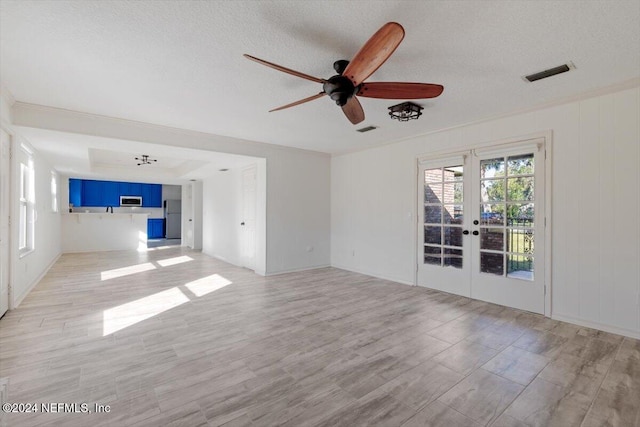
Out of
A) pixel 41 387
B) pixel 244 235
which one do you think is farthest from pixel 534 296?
pixel 244 235

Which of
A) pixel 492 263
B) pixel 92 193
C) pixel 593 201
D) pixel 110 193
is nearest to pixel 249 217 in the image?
pixel 492 263

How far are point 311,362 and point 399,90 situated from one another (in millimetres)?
2347

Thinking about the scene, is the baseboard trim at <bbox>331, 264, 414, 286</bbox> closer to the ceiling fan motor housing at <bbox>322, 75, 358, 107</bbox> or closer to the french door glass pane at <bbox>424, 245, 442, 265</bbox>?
the french door glass pane at <bbox>424, 245, 442, 265</bbox>

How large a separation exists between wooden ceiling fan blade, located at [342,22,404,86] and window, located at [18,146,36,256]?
488cm

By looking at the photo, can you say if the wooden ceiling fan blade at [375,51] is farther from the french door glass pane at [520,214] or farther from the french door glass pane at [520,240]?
the french door glass pane at [520,240]

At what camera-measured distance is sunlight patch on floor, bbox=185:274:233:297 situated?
4.50 meters

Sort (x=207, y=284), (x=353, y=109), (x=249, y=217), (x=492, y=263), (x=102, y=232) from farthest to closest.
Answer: (x=102, y=232) < (x=249, y=217) < (x=207, y=284) < (x=492, y=263) < (x=353, y=109)

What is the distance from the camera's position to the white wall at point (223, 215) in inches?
267

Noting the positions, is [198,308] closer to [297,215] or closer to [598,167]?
[297,215]

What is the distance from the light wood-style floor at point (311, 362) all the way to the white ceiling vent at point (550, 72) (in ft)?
8.23

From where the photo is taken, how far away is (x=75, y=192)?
9828 mm

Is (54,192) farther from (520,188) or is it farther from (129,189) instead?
(520,188)

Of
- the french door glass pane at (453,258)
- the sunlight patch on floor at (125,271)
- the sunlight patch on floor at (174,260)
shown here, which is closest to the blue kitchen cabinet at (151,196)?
the sunlight patch on floor at (174,260)

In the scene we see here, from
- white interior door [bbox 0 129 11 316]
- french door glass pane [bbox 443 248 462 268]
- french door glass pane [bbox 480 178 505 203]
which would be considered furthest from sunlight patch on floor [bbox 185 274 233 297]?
french door glass pane [bbox 480 178 505 203]
